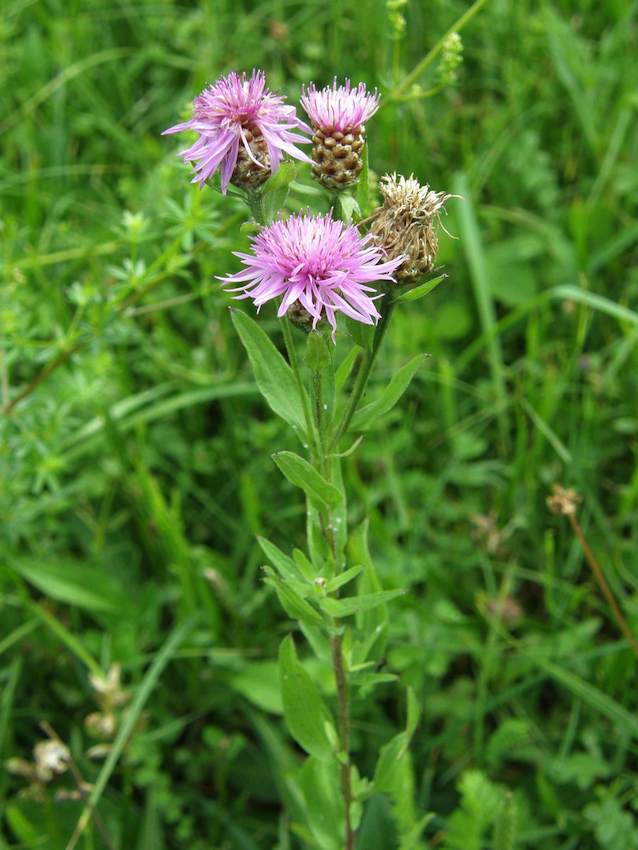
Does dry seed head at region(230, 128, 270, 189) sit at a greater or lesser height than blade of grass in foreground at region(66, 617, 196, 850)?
greater

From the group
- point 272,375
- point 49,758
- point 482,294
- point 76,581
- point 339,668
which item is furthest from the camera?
point 482,294

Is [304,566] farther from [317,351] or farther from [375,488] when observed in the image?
[375,488]

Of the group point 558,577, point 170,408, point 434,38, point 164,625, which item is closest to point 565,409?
point 558,577

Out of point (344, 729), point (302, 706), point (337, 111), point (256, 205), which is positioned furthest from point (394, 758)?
point (337, 111)

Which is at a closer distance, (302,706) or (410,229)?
(410,229)

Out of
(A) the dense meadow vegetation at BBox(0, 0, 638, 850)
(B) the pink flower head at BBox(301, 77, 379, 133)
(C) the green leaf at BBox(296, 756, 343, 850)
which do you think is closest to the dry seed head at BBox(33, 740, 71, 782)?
(A) the dense meadow vegetation at BBox(0, 0, 638, 850)

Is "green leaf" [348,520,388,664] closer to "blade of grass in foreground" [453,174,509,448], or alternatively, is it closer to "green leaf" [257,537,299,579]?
"green leaf" [257,537,299,579]

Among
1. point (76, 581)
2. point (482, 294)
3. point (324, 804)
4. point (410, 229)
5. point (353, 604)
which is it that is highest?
point (482, 294)

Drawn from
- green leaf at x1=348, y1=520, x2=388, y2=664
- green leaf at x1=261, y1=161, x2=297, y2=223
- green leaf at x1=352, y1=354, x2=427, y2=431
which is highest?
green leaf at x1=261, y1=161, x2=297, y2=223
